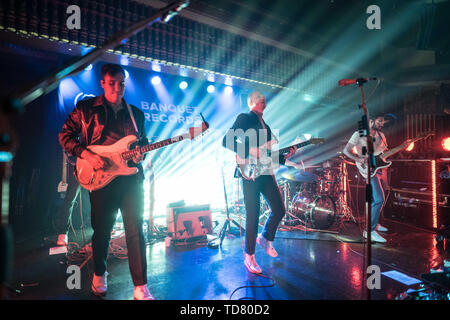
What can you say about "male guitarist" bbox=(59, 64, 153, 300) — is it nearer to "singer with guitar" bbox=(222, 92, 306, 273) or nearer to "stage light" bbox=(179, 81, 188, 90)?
Answer: "singer with guitar" bbox=(222, 92, 306, 273)

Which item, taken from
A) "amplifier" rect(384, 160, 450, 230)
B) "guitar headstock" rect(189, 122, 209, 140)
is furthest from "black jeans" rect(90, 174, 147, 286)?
"amplifier" rect(384, 160, 450, 230)

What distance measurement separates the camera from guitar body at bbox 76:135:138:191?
210 cm

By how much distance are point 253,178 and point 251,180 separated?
0.03m

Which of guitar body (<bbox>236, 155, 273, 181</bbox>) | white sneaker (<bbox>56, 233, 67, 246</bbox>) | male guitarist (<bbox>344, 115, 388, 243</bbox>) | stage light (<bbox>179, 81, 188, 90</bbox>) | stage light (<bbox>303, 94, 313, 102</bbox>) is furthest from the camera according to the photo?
stage light (<bbox>303, 94, 313, 102</bbox>)

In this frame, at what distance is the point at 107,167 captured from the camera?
82.5 inches

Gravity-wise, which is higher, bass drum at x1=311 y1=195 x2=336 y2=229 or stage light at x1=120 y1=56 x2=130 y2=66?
stage light at x1=120 y1=56 x2=130 y2=66

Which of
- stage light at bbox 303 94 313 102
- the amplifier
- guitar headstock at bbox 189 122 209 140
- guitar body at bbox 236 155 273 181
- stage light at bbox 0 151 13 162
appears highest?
stage light at bbox 303 94 313 102

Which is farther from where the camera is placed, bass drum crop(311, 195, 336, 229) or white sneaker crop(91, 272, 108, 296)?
bass drum crop(311, 195, 336, 229)

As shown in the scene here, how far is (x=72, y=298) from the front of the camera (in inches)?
88.5

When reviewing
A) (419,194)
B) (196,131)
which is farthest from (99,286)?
(419,194)

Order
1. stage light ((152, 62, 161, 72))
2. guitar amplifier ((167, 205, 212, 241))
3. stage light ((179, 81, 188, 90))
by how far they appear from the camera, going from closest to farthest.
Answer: guitar amplifier ((167, 205, 212, 241)) → stage light ((152, 62, 161, 72)) → stage light ((179, 81, 188, 90))

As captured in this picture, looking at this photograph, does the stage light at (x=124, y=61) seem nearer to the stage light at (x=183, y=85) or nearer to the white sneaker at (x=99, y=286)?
the stage light at (x=183, y=85)

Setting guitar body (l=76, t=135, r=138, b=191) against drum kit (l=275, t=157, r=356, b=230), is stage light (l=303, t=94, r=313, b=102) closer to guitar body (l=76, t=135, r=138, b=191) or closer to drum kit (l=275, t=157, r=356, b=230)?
drum kit (l=275, t=157, r=356, b=230)
